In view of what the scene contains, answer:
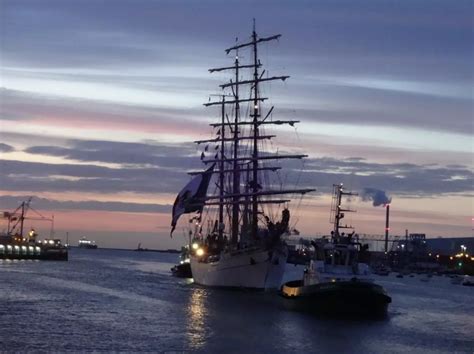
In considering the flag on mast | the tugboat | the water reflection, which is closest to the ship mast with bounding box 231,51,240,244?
the flag on mast

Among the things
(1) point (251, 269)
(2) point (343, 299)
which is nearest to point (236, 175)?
(1) point (251, 269)

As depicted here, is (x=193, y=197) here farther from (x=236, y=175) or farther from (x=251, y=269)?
(x=251, y=269)

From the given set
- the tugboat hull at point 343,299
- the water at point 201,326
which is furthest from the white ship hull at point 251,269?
the tugboat hull at point 343,299

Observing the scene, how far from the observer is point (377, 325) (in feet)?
219

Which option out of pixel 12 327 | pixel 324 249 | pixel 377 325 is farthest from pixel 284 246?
pixel 12 327

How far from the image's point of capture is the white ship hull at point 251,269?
96.9 meters

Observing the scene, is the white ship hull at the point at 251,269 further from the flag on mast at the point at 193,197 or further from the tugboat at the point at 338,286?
the tugboat at the point at 338,286

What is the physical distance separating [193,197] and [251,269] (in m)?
21.8

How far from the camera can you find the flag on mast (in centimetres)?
11625

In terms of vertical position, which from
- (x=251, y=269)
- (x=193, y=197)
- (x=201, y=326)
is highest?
(x=193, y=197)

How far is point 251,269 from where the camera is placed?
98.2 metres

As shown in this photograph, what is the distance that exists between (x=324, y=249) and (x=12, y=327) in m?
28.6

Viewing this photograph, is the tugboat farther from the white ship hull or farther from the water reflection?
the white ship hull

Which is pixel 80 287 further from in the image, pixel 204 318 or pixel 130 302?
pixel 204 318
